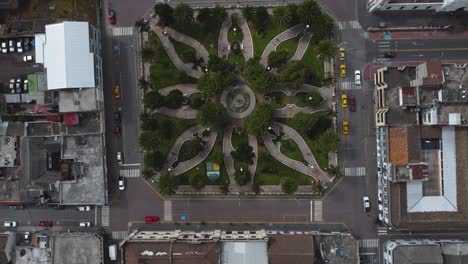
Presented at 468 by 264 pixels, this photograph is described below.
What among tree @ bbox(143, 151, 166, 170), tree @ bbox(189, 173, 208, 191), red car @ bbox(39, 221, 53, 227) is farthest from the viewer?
red car @ bbox(39, 221, 53, 227)

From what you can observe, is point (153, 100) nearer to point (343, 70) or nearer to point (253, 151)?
point (253, 151)

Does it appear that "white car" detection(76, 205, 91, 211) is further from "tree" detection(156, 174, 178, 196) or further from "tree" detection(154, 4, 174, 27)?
"tree" detection(154, 4, 174, 27)

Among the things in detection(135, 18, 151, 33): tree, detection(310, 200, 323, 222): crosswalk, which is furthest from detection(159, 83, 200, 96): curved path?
detection(310, 200, 323, 222): crosswalk

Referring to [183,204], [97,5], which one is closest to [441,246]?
[183,204]

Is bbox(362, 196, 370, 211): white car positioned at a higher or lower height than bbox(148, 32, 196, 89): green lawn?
lower

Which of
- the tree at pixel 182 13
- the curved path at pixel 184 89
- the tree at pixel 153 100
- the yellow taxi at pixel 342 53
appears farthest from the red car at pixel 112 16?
the yellow taxi at pixel 342 53

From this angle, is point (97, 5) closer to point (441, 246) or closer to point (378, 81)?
point (378, 81)

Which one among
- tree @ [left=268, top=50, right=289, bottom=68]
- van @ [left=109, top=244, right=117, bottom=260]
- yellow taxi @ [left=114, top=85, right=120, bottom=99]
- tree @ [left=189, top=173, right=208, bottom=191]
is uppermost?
tree @ [left=268, top=50, right=289, bottom=68]
